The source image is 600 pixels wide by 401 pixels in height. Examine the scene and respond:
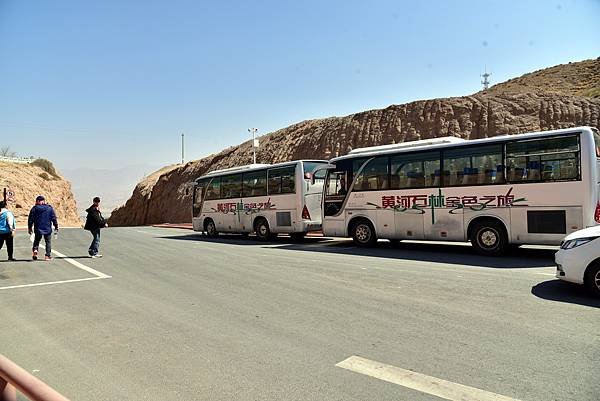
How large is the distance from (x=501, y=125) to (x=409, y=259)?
26.2m

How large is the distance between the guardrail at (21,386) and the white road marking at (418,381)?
2.73m

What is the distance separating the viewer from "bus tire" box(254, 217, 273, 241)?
18859 mm

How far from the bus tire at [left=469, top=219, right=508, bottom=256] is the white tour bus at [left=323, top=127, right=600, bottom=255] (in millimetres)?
26

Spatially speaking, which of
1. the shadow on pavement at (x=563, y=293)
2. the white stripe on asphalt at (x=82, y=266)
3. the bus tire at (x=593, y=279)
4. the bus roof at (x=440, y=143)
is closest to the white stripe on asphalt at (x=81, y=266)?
the white stripe on asphalt at (x=82, y=266)

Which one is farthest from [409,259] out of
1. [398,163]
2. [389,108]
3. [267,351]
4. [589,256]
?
[389,108]

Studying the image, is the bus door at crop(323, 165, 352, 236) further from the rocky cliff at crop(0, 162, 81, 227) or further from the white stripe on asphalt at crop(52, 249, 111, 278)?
the rocky cliff at crop(0, 162, 81, 227)

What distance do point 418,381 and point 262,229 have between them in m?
15.4

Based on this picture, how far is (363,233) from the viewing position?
1471 centimetres

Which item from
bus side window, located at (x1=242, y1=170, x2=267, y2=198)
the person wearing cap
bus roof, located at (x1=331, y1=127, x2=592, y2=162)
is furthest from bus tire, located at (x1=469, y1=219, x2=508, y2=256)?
the person wearing cap

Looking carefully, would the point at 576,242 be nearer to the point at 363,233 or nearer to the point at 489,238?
the point at 489,238

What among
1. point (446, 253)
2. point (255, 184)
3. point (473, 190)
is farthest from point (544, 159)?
point (255, 184)

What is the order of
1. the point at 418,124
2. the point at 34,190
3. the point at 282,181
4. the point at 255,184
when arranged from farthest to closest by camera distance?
the point at 34,190
the point at 418,124
the point at 255,184
the point at 282,181

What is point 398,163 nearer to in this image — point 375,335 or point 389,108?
point 375,335

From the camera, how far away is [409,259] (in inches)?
456
